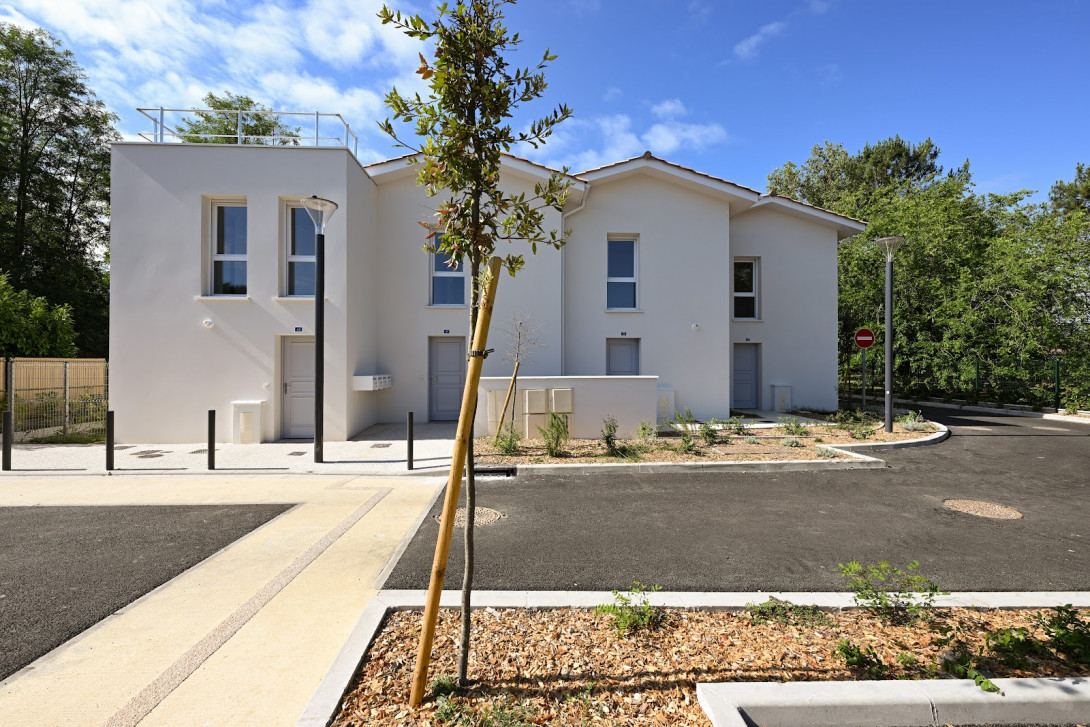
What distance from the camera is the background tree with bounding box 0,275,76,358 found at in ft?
36.3

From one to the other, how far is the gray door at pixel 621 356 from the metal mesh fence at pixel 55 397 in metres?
12.8

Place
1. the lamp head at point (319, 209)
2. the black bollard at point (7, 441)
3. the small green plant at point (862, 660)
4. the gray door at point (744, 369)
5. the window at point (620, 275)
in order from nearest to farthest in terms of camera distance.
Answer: the small green plant at point (862, 660), the black bollard at point (7, 441), the lamp head at point (319, 209), the window at point (620, 275), the gray door at point (744, 369)

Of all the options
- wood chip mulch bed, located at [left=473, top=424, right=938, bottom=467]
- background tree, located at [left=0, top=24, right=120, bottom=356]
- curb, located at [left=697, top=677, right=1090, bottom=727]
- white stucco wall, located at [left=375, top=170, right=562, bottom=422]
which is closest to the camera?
curb, located at [left=697, top=677, right=1090, bottom=727]

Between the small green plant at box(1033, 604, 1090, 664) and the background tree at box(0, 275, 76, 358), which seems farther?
the background tree at box(0, 275, 76, 358)

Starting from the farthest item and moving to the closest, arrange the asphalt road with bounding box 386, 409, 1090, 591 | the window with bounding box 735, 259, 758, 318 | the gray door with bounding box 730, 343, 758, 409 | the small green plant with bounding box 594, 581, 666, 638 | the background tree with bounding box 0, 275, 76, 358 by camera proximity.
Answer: the gray door with bounding box 730, 343, 758, 409
the window with bounding box 735, 259, 758, 318
the background tree with bounding box 0, 275, 76, 358
the asphalt road with bounding box 386, 409, 1090, 591
the small green plant with bounding box 594, 581, 666, 638

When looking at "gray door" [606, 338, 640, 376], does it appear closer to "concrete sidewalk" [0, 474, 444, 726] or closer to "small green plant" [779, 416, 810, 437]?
"small green plant" [779, 416, 810, 437]

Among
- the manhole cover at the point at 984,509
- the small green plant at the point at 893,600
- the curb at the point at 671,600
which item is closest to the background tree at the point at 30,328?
the curb at the point at 671,600

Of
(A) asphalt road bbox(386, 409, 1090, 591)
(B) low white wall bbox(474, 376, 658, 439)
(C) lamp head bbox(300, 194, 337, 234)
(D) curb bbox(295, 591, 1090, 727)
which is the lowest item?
(A) asphalt road bbox(386, 409, 1090, 591)

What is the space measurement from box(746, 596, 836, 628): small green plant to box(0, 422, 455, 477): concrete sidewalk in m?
5.39

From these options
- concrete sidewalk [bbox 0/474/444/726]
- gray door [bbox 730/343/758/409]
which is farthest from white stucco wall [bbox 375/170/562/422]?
concrete sidewalk [bbox 0/474/444/726]

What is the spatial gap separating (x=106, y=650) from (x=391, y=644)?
1.81 m

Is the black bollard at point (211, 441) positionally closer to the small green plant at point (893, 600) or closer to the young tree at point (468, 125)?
the young tree at point (468, 125)

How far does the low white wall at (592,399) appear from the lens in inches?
407

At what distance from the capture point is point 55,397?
1090 centimetres
